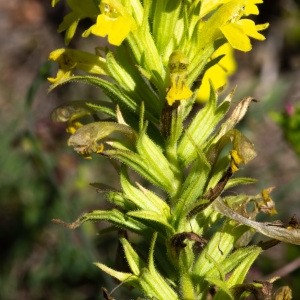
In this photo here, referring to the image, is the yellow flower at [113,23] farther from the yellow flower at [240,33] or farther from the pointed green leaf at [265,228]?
the pointed green leaf at [265,228]

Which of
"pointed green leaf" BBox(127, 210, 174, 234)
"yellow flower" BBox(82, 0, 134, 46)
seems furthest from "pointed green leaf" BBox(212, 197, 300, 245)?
"yellow flower" BBox(82, 0, 134, 46)

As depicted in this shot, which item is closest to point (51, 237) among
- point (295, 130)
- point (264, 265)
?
point (264, 265)

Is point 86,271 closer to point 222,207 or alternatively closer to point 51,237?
point 51,237

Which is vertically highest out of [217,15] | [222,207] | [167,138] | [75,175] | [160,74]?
[217,15]

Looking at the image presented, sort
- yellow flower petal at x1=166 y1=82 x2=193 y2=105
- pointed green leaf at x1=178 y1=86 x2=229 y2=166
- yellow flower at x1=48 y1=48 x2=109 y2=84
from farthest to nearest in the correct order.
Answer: yellow flower at x1=48 y1=48 x2=109 y2=84, pointed green leaf at x1=178 y1=86 x2=229 y2=166, yellow flower petal at x1=166 y1=82 x2=193 y2=105

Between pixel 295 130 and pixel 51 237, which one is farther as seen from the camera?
pixel 51 237

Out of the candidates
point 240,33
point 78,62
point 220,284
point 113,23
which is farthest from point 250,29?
point 220,284

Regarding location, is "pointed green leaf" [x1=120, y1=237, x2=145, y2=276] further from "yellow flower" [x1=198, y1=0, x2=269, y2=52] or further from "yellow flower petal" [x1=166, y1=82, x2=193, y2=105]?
"yellow flower" [x1=198, y1=0, x2=269, y2=52]
